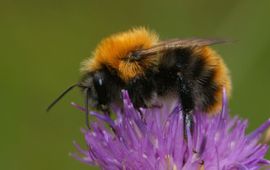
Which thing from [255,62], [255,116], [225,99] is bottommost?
[255,116]

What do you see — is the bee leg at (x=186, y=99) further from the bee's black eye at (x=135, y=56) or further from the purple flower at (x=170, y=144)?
the bee's black eye at (x=135, y=56)

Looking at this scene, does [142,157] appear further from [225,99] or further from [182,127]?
[225,99]

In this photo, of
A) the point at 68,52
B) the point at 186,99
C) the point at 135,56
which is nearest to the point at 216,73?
the point at 186,99

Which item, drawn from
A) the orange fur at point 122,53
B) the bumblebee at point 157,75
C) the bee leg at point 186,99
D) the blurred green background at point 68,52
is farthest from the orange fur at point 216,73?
the blurred green background at point 68,52

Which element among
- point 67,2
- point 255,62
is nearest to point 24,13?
point 67,2

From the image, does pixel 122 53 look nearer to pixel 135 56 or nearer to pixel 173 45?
pixel 135 56

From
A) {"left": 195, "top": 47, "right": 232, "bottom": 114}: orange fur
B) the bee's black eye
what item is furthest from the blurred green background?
the bee's black eye

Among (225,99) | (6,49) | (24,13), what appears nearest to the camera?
(225,99)
